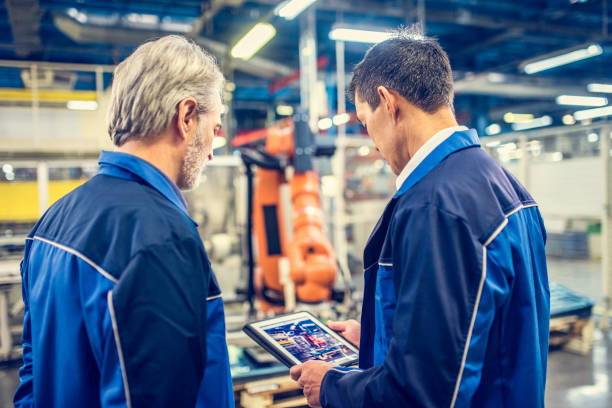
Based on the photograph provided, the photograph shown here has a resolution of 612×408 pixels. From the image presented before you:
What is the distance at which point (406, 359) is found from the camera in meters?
1.21

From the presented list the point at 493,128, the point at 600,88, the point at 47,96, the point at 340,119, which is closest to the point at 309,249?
the point at 340,119

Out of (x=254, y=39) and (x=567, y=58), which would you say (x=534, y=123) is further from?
(x=254, y=39)

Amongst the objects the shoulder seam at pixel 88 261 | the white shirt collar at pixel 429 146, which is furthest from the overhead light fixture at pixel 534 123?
the shoulder seam at pixel 88 261

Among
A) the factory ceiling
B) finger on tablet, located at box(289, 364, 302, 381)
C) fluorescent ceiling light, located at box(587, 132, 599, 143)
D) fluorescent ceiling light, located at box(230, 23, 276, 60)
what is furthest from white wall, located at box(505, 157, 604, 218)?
fluorescent ceiling light, located at box(587, 132, 599, 143)


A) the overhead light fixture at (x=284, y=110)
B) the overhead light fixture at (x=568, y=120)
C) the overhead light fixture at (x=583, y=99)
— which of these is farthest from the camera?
Answer: the overhead light fixture at (x=568, y=120)

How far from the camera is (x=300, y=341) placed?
6.02ft

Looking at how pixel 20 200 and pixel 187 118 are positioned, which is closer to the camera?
pixel 187 118

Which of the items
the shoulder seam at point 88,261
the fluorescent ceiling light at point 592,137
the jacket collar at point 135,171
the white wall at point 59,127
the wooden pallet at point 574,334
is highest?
the fluorescent ceiling light at point 592,137

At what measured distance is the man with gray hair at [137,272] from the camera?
41.3 inches

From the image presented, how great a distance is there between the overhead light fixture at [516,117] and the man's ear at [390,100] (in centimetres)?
2026

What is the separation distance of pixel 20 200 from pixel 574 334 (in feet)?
25.8

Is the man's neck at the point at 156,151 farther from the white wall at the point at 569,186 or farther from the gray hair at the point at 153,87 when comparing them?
the white wall at the point at 569,186

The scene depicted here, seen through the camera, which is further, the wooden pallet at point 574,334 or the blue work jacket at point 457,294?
the wooden pallet at point 574,334

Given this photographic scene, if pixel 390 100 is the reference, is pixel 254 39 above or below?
Answer: above
